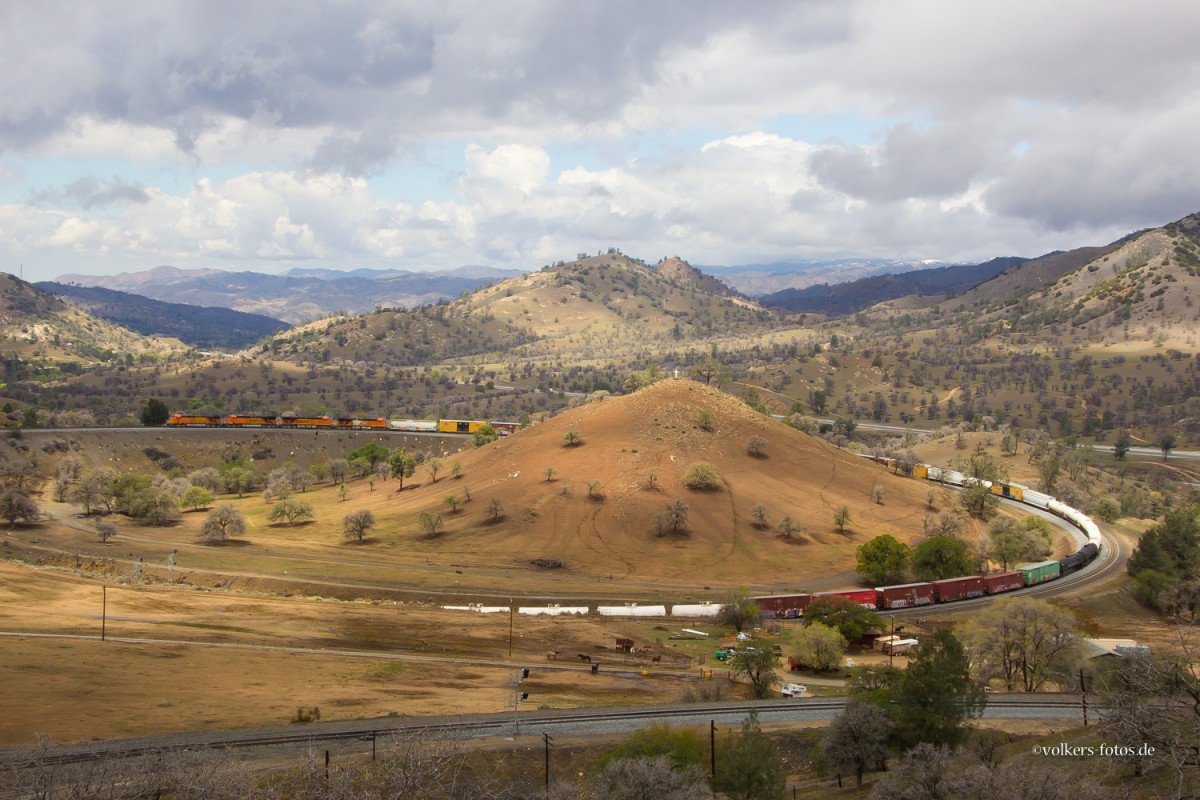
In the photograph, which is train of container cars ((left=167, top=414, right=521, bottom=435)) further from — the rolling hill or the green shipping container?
the green shipping container

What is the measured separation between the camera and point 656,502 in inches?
3686

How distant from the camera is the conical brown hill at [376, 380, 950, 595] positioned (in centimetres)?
8306

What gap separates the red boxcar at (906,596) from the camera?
71.9 m

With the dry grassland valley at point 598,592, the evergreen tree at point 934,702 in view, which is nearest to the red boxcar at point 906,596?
the dry grassland valley at point 598,592

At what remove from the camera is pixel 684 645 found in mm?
62094

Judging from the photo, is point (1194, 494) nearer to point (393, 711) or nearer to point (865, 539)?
point (865, 539)

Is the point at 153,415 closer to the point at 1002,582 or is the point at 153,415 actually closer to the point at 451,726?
the point at 451,726

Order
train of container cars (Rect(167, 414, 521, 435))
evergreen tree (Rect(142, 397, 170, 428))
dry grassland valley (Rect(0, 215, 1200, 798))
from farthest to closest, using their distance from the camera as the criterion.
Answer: train of container cars (Rect(167, 414, 521, 435)), evergreen tree (Rect(142, 397, 170, 428)), dry grassland valley (Rect(0, 215, 1200, 798))

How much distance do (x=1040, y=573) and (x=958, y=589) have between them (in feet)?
37.4

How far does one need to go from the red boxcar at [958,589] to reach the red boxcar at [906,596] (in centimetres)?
86

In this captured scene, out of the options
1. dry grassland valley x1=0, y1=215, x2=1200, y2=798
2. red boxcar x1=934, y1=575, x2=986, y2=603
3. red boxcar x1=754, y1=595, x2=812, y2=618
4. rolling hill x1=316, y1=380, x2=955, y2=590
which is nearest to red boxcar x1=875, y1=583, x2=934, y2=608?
dry grassland valley x1=0, y1=215, x2=1200, y2=798

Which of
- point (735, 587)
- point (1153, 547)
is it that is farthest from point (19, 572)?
point (1153, 547)

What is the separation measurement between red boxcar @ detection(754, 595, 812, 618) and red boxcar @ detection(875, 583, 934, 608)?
7.05m

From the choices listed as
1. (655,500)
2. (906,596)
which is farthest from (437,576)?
(906,596)
